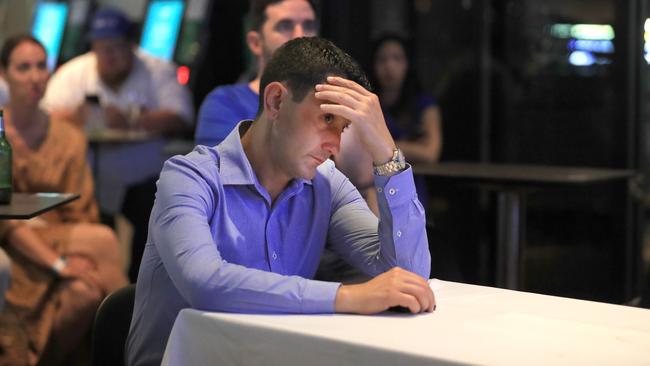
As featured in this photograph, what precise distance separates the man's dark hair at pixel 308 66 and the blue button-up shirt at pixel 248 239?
0.18 m

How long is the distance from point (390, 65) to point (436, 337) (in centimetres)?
385

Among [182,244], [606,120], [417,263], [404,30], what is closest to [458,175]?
[606,120]

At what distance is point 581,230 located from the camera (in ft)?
17.6

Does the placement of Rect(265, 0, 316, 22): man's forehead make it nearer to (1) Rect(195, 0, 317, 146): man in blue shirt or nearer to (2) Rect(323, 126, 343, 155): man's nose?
(1) Rect(195, 0, 317, 146): man in blue shirt

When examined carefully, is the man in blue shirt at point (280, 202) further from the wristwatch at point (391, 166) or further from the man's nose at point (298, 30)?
the man's nose at point (298, 30)

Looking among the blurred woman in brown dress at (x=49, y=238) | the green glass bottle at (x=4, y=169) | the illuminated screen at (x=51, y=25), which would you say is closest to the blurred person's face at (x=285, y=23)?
the green glass bottle at (x=4, y=169)

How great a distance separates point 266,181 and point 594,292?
356 cm

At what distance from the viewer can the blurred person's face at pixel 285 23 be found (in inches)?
134

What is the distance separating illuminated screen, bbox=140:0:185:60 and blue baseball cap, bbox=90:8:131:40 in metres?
0.23

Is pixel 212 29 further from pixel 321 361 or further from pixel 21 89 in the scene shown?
pixel 321 361

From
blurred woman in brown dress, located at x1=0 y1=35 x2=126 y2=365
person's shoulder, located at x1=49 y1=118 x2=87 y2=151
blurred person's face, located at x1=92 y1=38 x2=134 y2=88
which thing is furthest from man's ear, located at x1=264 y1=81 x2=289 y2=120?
blurred person's face, located at x1=92 y1=38 x2=134 y2=88

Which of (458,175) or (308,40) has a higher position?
(308,40)

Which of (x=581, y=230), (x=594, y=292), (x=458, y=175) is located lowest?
(x=594, y=292)

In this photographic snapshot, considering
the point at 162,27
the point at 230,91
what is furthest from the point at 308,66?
the point at 162,27
